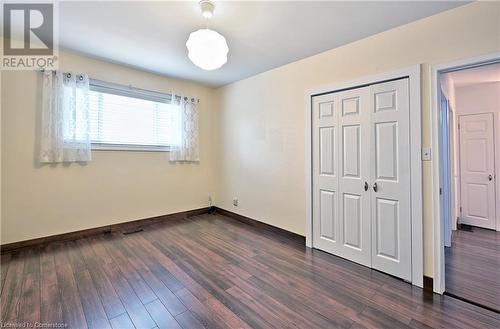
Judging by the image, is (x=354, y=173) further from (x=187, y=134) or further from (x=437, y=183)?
(x=187, y=134)

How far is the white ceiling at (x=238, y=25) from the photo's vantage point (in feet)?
6.69

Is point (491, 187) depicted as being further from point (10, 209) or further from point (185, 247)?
point (10, 209)

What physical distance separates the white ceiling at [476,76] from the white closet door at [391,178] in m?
1.84

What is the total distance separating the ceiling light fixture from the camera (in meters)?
1.96

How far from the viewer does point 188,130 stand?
169 inches

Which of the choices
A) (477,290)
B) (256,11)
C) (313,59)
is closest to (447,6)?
(313,59)

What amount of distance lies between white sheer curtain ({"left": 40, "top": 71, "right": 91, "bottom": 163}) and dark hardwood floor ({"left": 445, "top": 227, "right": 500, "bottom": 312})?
15.0 ft

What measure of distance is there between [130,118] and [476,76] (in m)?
5.60

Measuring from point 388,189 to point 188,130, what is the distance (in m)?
Result: 3.40

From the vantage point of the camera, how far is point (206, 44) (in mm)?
1976

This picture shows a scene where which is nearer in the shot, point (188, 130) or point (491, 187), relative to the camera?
point (491, 187)

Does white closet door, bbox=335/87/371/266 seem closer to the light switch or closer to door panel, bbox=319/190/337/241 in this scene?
door panel, bbox=319/190/337/241

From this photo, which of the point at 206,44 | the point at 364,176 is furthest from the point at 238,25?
the point at 364,176

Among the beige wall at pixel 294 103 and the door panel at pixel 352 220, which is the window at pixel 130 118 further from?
the door panel at pixel 352 220
